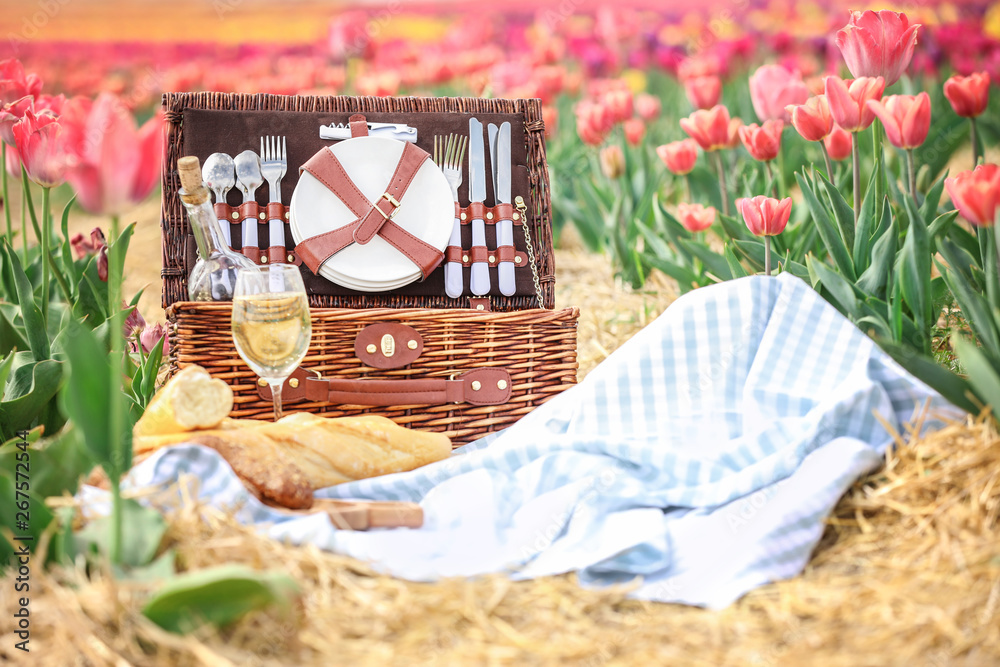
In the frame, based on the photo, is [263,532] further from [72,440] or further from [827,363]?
[827,363]

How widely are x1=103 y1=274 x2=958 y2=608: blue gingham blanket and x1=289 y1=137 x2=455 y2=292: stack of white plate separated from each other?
41 centimetres

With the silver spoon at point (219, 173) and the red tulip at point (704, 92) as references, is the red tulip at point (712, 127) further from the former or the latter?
the silver spoon at point (219, 173)

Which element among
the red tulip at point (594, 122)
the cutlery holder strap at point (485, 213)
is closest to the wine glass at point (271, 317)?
the cutlery holder strap at point (485, 213)

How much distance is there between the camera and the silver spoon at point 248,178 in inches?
59.7

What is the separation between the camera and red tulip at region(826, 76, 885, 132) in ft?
4.40

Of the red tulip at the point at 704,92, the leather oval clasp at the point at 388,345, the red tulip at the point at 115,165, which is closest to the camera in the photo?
the red tulip at the point at 115,165

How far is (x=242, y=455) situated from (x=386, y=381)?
1.36 ft

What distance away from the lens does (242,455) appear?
1053 millimetres

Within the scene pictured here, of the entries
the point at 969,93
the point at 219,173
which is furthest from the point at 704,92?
the point at 219,173

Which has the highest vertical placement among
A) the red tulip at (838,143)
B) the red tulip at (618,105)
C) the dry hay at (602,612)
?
the red tulip at (618,105)

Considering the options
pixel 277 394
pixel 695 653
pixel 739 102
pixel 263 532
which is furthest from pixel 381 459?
pixel 739 102

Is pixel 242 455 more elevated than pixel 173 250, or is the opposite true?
pixel 173 250

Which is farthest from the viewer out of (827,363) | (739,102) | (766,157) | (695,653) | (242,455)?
(739,102)

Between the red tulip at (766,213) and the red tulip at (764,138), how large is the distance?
0.28 m
